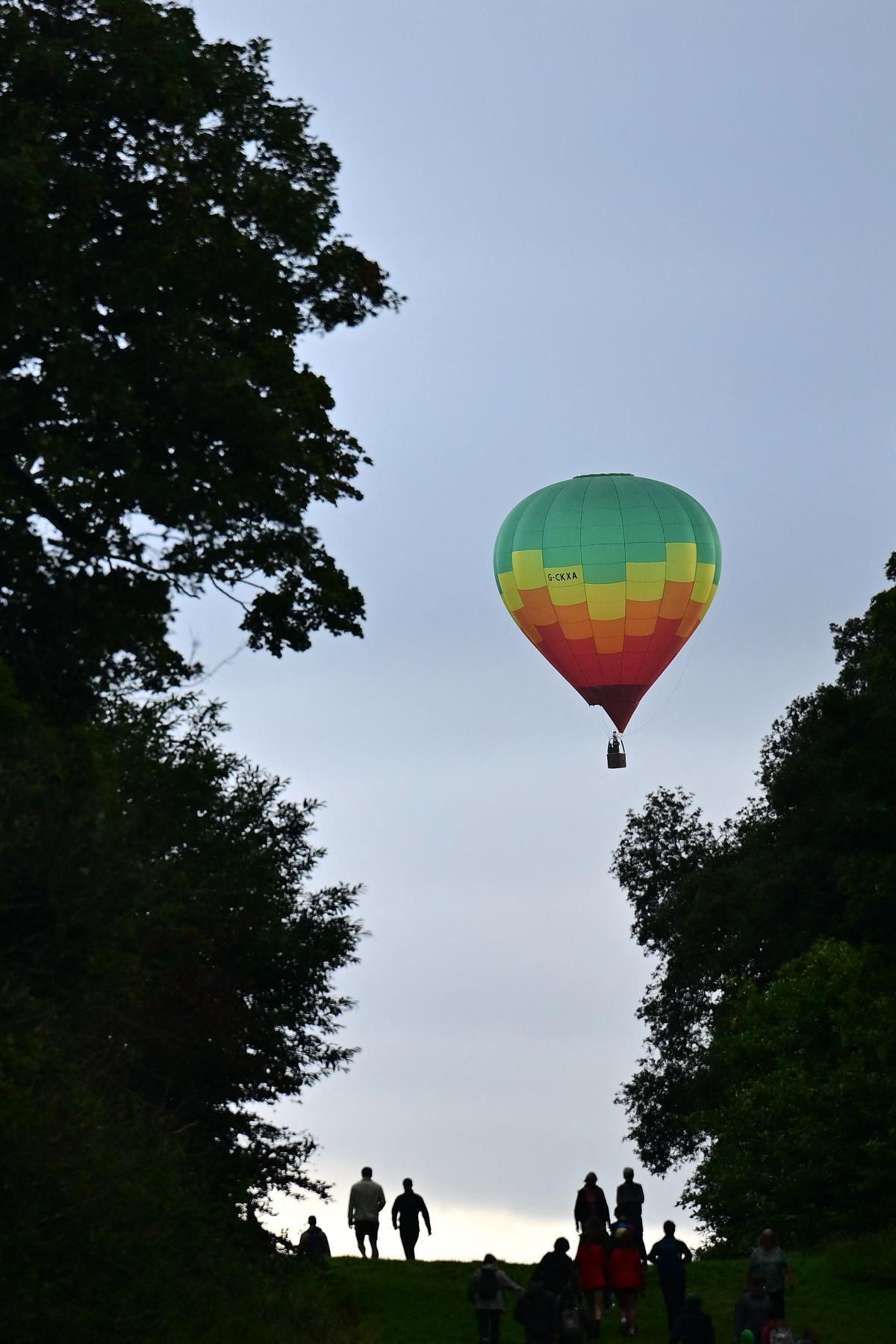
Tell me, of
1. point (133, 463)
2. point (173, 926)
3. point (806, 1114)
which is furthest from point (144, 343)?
A: point (806, 1114)

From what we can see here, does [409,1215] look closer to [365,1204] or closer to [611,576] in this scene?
[365,1204]

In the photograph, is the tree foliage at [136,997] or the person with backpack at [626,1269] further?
the person with backpack at [626,1269]

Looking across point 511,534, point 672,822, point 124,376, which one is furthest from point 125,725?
point 672,822

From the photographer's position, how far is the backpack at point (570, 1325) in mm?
24812

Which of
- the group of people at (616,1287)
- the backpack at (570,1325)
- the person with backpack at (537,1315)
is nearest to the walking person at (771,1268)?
the group of people at (616,1287)

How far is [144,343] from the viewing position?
25.3 metres

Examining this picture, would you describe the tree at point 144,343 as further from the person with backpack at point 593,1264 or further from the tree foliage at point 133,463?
the person with backpack at point 593,1264

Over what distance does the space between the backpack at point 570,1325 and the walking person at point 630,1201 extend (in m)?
5.19

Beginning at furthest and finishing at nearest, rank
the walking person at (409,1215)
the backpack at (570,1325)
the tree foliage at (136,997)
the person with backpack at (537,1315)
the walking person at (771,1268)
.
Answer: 1. the walking person at (409,1215)
2. the walking person at (771,1268)
3. the backpack at (570,1325)
4. the person with backpack at (537,1315)
5. the tree foliage at (136,997)

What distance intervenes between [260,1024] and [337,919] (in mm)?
9664

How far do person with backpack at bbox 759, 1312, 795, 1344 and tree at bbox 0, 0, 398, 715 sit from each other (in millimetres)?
9464

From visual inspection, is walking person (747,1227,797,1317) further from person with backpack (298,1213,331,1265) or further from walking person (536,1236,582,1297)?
person with backpack (298,1213,331,1265)

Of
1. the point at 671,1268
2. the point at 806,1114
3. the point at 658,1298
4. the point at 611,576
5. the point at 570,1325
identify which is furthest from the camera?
the point at 611,576

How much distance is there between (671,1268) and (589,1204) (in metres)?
2.04
